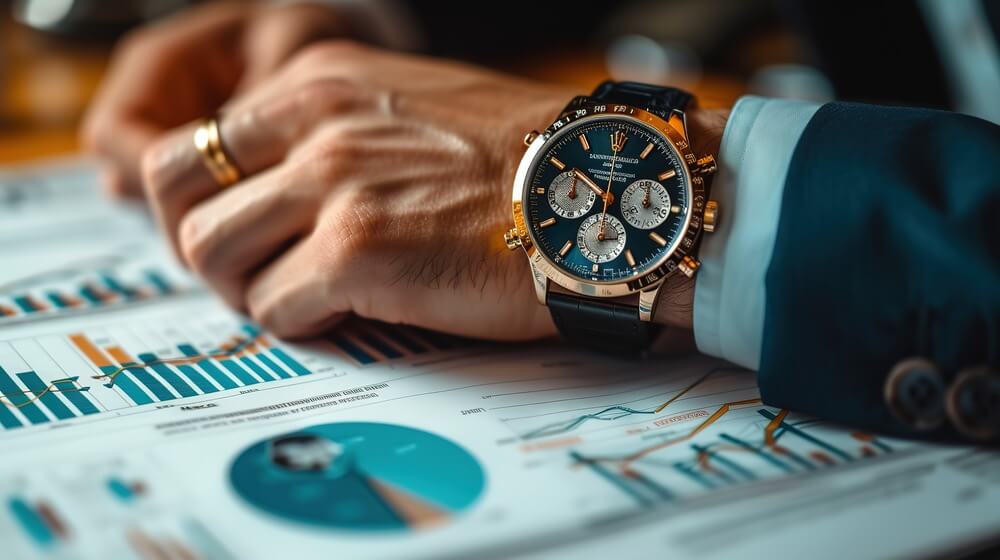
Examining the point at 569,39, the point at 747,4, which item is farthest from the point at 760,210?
the point at 569,39

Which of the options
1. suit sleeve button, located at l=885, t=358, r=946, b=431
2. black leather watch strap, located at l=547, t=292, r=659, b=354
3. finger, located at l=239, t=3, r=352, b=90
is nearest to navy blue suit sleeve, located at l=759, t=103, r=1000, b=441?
suit sleeve button, located at l=885, t=358, r=946, b=431

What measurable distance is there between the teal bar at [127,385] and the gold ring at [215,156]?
0.22 metres

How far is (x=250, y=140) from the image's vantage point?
0.83 m

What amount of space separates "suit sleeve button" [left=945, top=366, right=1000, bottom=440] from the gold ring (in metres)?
0.62

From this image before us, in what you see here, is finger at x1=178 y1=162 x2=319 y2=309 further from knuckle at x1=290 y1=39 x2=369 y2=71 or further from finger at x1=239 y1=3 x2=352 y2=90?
finger at x1=239 y1=3 x2=352 y2=90

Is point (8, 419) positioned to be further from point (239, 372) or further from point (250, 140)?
point (250, 140)

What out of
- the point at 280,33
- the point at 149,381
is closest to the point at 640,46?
the point at 280,33

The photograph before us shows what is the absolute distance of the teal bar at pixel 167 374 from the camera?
26.0 inches

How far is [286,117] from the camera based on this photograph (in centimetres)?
83

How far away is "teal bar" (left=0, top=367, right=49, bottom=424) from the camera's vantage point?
0.61 m

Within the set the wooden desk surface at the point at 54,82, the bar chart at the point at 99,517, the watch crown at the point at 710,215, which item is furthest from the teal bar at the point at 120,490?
the wooden desk surface at the point at 54,82

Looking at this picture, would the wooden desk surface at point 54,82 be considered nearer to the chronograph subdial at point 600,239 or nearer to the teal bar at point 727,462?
the chronograph subdial at point 600,239

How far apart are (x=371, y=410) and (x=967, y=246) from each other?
1.34 ft

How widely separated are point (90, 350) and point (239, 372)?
13cm
